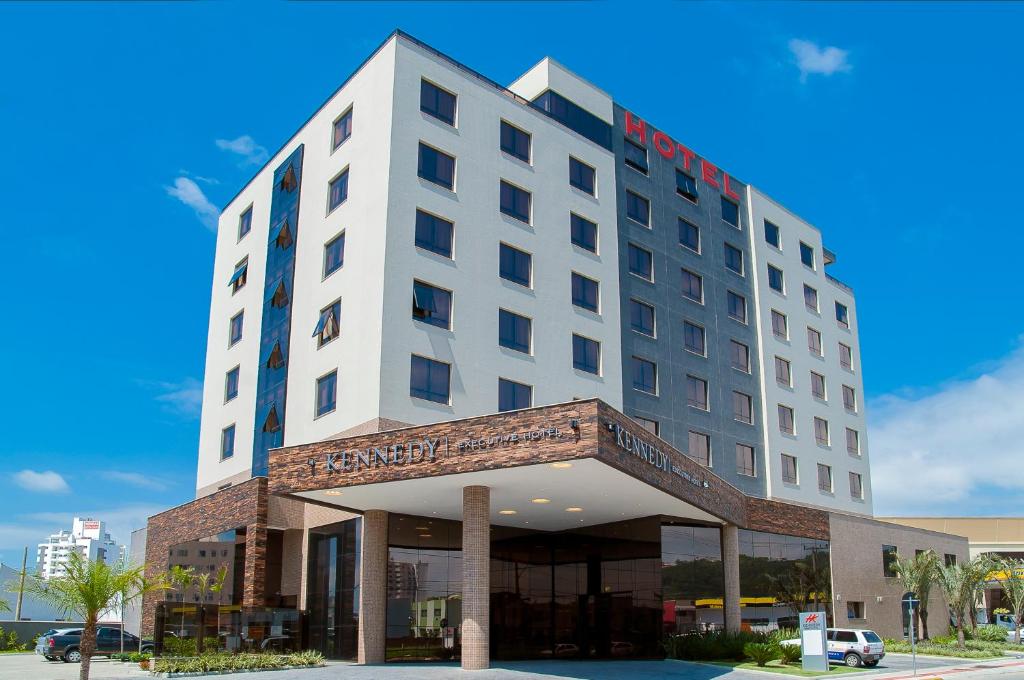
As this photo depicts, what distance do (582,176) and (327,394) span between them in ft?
54.7

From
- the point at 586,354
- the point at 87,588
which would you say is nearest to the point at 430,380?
the point at 586,354

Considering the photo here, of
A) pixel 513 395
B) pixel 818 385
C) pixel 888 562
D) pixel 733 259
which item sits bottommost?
pixel 888 562

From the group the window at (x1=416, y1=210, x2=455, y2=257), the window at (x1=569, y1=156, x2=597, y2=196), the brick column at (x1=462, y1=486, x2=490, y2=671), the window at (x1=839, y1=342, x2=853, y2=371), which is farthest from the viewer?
the window at (x1=839, y1=342, x2=853, y2=371)

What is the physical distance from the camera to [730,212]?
5531cm

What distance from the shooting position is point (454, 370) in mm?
36500

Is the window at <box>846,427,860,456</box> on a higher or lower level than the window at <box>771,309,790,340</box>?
lower

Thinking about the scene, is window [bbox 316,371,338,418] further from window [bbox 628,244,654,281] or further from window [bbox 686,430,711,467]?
window [bbox 686,430,711,467]

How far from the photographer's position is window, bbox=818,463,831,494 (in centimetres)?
5662

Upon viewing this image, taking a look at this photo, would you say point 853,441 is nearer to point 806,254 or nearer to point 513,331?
point 806,254

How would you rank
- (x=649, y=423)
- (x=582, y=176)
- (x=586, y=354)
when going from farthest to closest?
(x=649, y=423)
(x=582, y=176)
(x=586, y=354)

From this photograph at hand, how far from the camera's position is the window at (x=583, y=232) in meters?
43.6

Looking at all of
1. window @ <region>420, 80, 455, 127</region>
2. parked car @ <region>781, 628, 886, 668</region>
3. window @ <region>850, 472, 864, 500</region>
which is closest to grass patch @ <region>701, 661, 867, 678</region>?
parked car @ <region>781, 628, 886, 668</region>

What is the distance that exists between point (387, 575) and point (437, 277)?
11587 millimetres

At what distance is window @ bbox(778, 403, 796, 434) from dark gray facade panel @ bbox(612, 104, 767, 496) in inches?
85.4
